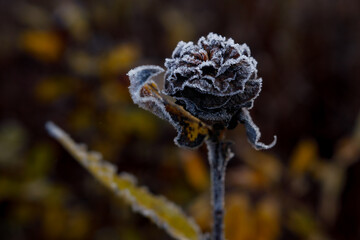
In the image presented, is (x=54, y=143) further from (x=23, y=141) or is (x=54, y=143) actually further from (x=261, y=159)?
(x=261, y=159)

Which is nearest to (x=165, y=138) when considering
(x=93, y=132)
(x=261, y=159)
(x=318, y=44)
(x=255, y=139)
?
(x=93, y=132)

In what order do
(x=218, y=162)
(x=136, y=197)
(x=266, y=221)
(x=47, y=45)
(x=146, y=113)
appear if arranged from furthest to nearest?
1. (x=146, y=113)
2. (x=47, y=45)
3. (x=266, y=221)
4. (x=136, y=197)
5. (x=218, y=162)

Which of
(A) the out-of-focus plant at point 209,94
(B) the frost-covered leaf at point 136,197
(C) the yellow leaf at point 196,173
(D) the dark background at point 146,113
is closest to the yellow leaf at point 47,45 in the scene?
(D) the dark background at point 146,113

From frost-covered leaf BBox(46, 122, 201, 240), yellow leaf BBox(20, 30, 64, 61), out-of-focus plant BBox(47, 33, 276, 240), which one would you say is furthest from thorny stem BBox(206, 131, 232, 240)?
yellow leaf BBox(20, 30, 64, 61)

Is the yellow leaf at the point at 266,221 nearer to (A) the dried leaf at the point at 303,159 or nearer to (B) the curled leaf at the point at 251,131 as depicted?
(A) the dried leaf at the point at 303,159

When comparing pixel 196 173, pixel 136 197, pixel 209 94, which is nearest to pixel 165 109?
pixel 209 94

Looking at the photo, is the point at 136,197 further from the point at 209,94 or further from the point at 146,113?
the point at 146,113
